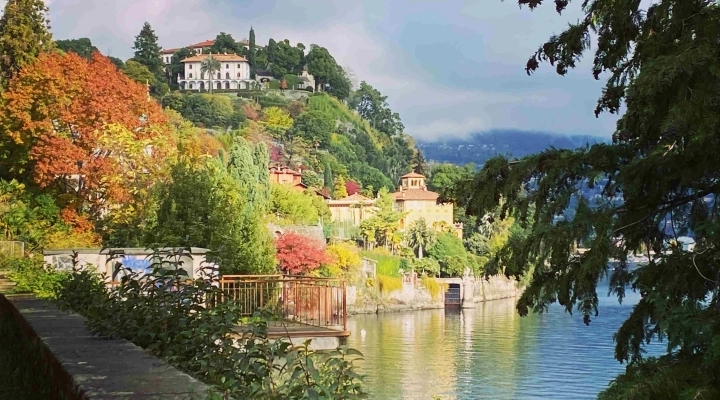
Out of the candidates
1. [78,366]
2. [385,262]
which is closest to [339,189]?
[385,262]

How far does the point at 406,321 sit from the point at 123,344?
1925 inches

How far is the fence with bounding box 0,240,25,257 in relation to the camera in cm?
1862

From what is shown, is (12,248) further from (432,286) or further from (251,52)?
(251,52)

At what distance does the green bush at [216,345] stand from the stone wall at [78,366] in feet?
0.39

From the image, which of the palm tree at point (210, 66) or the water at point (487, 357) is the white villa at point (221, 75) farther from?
the water at point (487, 357)

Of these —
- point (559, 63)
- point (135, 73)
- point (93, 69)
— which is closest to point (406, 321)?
point (93, 69)

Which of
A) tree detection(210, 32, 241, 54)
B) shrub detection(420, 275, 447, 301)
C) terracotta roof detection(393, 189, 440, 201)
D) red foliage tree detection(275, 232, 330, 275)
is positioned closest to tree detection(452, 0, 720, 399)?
red foliage tree detection(275, 232, 330, 275)

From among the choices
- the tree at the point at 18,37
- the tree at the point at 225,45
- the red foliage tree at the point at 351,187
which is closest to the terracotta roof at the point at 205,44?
the tree at the point at 225,45

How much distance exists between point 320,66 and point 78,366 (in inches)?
A: 6289

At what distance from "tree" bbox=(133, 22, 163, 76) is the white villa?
1189 cm

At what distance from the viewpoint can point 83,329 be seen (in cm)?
488

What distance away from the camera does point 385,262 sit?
214 feet

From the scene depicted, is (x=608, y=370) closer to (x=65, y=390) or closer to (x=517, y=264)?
(x=517, y=264)

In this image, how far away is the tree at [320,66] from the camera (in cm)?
16112
